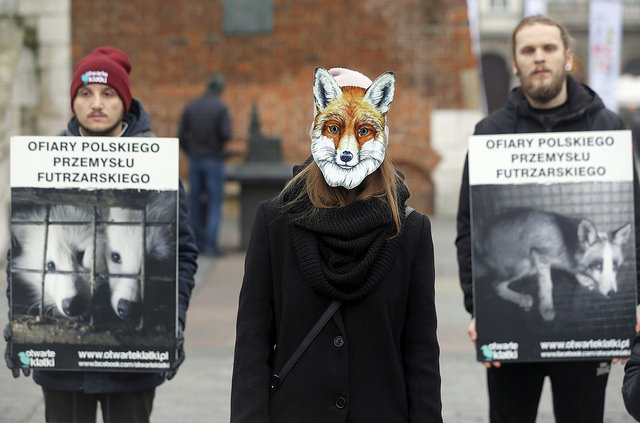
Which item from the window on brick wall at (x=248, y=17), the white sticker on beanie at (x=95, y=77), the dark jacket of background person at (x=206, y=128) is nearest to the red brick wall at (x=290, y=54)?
the window on brick wall at (x=248, y=17)

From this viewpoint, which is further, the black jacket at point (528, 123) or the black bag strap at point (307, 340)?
the black jacket at point (528, 123)

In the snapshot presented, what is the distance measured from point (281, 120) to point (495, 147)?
11916mm

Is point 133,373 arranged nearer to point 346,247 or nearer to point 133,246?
point 133,246

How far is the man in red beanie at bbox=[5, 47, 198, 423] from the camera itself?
371cm

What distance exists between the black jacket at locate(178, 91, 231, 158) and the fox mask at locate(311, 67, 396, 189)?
29.0ft

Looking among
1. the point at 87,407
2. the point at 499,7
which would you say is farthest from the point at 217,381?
the point at 499,7

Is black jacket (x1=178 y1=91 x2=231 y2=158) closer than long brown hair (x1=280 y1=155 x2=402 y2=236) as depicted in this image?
No

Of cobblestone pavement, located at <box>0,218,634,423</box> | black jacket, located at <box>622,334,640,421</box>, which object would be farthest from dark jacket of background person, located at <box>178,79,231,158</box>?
black jacket, located at <box>622,334,640,421</box>

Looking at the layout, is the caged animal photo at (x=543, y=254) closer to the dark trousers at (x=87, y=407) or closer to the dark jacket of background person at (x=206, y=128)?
the dark trousers at (x=87, y=407)

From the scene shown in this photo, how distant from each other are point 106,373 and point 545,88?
2.13 m

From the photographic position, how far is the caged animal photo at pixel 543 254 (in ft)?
12.5

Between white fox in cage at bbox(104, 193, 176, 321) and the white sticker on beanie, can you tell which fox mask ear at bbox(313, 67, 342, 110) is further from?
the white sticker on beanie

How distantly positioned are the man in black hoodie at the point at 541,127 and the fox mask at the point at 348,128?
1.22 meters

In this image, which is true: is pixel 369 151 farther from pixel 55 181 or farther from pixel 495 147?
pixel 55 181
